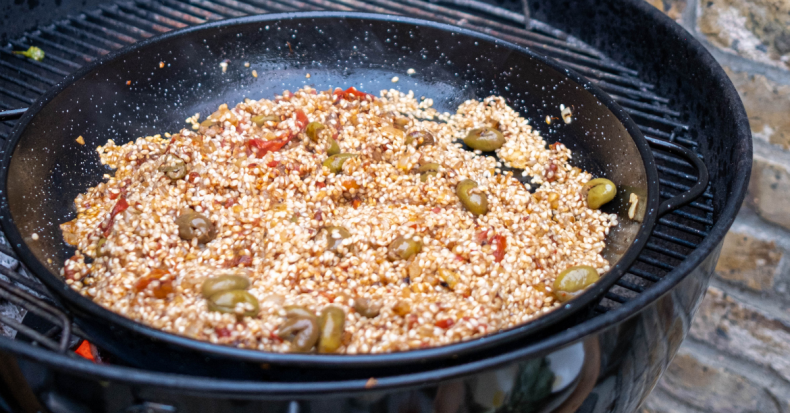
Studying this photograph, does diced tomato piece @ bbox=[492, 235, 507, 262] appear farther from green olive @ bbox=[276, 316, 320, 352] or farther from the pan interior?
green olive @ bbox=[276, 316, 320, 352]

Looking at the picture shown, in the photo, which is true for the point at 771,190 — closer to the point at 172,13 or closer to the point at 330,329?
the point at 330,329

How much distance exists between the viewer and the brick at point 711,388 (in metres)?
2.98

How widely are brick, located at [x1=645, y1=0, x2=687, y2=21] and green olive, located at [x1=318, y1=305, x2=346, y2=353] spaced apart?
2.25m

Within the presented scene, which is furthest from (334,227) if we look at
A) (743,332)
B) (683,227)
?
(743,332)

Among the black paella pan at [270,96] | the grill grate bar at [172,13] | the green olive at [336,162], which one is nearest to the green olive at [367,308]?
the black paella pan at [270,96]

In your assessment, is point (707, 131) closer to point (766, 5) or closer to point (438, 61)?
point (766, 5)

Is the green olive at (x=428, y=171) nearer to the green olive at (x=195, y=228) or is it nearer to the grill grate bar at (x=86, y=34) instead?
the green olive at (x=195, y=228)

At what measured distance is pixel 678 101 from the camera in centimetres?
242

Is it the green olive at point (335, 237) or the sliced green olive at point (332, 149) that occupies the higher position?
the sliced green olive at point (332, 149)

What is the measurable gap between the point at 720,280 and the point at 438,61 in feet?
6.34

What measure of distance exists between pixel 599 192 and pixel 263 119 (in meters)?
1.49

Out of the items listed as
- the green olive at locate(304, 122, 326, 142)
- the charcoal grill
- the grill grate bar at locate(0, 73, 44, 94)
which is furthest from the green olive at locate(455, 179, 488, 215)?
the grill grate bar at locate(0, 73, 44, 94)

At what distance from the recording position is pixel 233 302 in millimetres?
1649

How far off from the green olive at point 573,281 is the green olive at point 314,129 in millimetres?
1217
